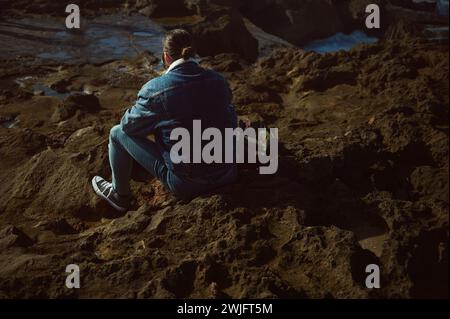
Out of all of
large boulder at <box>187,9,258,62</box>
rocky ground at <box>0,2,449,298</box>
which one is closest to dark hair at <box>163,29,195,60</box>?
rocky ground at <box>0,2,449,298</box>

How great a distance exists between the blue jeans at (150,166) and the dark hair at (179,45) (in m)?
0.53

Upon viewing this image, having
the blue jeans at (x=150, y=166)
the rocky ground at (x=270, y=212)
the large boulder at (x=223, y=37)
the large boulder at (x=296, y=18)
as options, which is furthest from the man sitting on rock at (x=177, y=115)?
the large boulder at (x=296, y=18)

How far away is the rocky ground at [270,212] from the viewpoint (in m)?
2.49

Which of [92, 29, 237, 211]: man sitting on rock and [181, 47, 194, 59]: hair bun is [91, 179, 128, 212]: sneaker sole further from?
[181, 47, 194, 59]: hair bun

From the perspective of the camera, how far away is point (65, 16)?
967 cm

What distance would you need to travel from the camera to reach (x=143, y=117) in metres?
2.95

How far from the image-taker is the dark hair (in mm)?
2918

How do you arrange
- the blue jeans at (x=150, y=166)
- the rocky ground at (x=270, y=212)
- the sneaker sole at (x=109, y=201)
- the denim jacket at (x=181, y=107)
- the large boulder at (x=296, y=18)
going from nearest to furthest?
1. the rocky ground at (x=270, y=212)
2. the denim jacket at (x=181, y=107)
3. the blue jeans at (x=150, y=166)
4. the sneaker sole at (x=109, y=201)
5. the large boulder at (x=296, y=18)

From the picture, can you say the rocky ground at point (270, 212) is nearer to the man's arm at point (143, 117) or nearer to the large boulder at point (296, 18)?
the man's arm at point (143, 117)

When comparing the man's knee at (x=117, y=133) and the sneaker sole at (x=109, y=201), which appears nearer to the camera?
the man's knee at (x=117, y=133)

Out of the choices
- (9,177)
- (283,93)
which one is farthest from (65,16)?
(9,177)

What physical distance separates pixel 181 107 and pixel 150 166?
1.45ft
